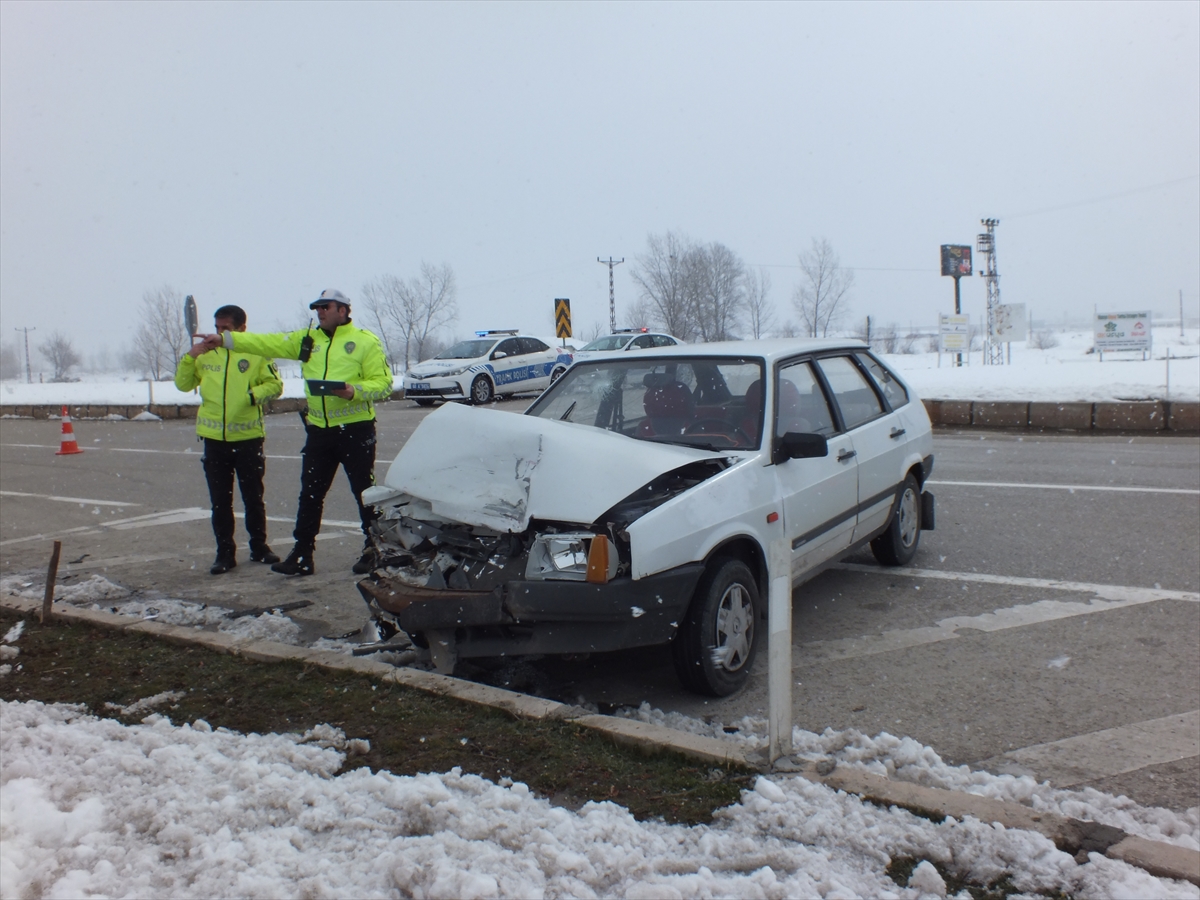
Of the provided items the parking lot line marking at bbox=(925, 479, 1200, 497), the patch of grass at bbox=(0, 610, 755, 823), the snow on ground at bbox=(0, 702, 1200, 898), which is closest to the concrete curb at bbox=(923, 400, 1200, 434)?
the parking lot line marking at bbox=(925, 479, 1200, 497)

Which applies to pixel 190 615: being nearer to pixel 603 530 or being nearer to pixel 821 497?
pixel 603 530

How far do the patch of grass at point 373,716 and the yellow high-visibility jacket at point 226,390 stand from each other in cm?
207

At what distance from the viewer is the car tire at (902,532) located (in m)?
6.22

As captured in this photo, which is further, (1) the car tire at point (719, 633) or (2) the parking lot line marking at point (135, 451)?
(2) the parking lot line marking at point (135, 451)

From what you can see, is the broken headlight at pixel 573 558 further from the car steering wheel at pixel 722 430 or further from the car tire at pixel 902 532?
the car tire at pixel 902 532

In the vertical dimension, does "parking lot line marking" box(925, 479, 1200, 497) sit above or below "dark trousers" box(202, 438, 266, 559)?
below

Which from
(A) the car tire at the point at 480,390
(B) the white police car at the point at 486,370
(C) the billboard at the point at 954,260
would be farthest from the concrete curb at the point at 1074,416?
(C) the billboard at the point at 954,260

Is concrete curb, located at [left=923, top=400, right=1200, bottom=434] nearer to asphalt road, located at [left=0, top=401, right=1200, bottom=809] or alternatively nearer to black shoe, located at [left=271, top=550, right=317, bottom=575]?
asphalt road, located at [left=0, top=401, right=1200, bottom=809]

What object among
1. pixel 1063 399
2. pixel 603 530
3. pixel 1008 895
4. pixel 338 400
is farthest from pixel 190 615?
pixel 1063 399

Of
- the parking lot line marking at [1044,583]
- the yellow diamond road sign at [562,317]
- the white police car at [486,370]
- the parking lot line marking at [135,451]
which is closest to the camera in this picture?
the parking lot line marking at [1044,583]

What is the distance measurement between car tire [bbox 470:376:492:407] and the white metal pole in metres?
20.6

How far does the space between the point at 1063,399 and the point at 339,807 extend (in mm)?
17142

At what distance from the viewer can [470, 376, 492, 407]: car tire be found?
23.7 metres

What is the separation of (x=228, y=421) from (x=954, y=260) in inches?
1840
